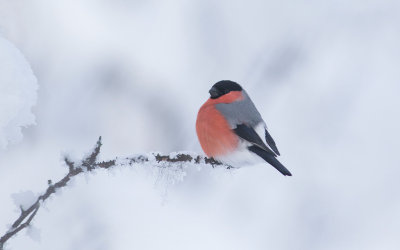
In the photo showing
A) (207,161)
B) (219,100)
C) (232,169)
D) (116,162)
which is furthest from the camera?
(219,100)

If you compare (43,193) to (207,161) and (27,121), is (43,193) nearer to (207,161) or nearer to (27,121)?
(27,121)

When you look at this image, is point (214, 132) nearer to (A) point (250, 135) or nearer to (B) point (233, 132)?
(B) point (233, 132)

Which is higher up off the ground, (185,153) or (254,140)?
(254,140)

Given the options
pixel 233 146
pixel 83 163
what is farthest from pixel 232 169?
pixel 83 163

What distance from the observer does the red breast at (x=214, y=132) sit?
109 inches

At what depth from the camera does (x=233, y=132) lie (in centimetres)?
290

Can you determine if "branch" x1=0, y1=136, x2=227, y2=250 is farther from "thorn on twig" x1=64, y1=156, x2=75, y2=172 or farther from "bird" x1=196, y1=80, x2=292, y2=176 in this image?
"bird" x1=196, y1=80, x2=292, y2=176

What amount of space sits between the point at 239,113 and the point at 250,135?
213 millimetres

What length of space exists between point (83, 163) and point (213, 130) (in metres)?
1.67

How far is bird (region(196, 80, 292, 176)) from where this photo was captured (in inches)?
109

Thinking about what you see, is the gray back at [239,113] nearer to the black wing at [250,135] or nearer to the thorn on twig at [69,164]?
the black wing at [250,135]

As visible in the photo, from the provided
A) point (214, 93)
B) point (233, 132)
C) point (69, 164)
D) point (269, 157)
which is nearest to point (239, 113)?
point (233, 132)

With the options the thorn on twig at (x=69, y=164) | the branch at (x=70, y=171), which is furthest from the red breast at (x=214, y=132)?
the thorn on twig at (x=69, y=164)

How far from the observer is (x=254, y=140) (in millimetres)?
2807
